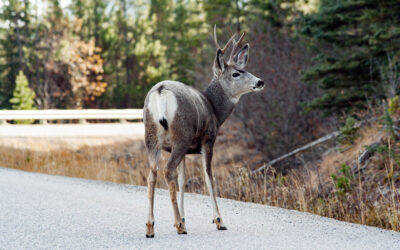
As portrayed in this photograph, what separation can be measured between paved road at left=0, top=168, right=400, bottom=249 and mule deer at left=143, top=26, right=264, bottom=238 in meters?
0.36

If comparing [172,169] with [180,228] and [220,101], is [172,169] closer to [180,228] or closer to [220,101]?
[180,228]

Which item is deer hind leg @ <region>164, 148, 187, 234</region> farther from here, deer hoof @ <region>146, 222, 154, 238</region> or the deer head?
the deer head

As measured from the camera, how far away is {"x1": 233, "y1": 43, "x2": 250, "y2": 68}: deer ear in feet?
24.3

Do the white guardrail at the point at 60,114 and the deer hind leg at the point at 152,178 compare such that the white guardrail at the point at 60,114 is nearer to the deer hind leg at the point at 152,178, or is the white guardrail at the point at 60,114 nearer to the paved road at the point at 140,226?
the paved road at the point at 140,226

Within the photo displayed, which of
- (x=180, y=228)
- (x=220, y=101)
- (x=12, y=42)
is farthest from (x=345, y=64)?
(x=12, y=42)

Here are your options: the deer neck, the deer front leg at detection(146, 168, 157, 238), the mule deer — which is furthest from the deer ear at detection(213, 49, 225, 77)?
the deer front leg at detection(146, 168, 157, 238)

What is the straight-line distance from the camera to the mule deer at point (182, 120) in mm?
6125

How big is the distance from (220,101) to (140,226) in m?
1.92

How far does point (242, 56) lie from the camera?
745 cm

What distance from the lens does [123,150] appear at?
2209cm

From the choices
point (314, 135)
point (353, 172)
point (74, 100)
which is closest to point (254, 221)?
point (353, 172)

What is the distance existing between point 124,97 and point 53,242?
38.2 meters

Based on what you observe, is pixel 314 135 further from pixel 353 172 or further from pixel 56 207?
pixel 56 207

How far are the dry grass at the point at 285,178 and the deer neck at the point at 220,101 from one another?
2815 millimetres
